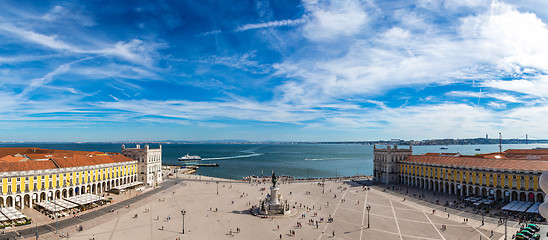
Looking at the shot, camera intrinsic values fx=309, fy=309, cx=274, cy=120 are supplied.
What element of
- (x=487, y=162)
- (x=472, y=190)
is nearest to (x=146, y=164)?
(x=472, y=190)

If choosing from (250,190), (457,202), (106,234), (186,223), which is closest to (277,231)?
(186,223)

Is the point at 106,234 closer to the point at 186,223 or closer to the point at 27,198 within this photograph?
the point at 186,223

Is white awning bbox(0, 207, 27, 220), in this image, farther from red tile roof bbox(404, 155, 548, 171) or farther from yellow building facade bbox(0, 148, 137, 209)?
red tile roof bbox(404, 155, 548, 171)

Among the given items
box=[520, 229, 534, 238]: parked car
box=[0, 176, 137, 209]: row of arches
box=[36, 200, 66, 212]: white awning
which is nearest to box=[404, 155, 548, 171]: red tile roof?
box=[520, 229, 534, 238]: parked car

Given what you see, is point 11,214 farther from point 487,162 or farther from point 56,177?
point 487,162

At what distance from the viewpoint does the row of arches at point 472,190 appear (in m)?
56.3

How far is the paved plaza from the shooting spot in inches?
1604

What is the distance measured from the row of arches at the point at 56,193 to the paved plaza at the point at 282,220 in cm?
1379

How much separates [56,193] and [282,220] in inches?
1783

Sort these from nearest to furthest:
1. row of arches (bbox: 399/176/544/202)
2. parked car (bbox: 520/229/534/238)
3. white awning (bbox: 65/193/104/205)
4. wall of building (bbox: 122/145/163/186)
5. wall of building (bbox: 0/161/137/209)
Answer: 1. parked car (bbox: 520/229/534/238)
2. wall of building (bbox: 0/161/137/209)
3. white awning (bbox: 65/193/104/205)
4. row of arches (bbox: 399/176/544/202)
5. wall of building (bbox: 122/145/163/186)

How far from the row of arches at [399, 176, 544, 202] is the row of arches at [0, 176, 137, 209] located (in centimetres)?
7453

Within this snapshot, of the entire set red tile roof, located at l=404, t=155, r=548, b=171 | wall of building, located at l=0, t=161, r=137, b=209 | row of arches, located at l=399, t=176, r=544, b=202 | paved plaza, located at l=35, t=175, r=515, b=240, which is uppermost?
red tile roof, located at l=404, t=155, r=548, b=171

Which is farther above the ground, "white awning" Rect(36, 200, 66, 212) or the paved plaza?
"white awning" Rect(36, 200, 66, 212)

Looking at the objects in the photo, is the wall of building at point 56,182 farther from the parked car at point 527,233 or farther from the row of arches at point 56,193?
the parked car at point 527,233
